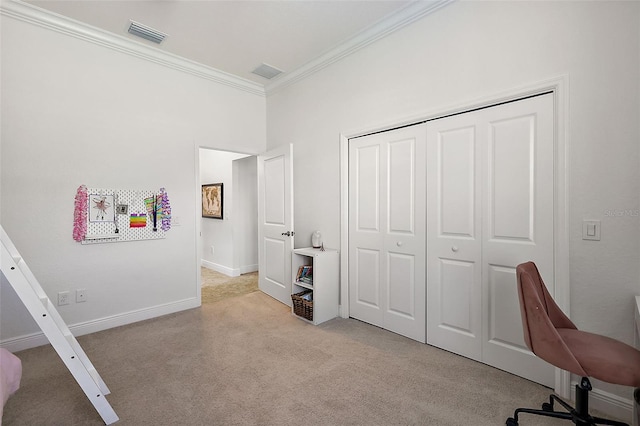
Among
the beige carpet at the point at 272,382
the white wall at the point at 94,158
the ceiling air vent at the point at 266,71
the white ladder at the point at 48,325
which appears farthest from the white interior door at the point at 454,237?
the white wall at the point at 94,158

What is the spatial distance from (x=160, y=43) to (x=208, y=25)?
2.31ft

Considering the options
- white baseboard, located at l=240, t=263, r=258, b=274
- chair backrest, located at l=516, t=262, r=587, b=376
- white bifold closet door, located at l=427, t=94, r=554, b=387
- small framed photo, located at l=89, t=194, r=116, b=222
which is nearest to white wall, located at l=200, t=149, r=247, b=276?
white baseboard, located at l=240, t=263, r=258, b=274

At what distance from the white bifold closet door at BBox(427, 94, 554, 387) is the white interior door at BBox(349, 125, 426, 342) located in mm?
112

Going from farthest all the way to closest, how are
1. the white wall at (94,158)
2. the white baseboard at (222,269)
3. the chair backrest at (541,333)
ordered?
the white baseboard at (222,269) < the white wall at (94,158) < the chair backrest at (541,333)

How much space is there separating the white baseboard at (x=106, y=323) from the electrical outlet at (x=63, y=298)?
0.77 ft

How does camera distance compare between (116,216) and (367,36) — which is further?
(116,216)

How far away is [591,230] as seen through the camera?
71.5 inches

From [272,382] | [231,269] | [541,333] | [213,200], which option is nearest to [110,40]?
[213,200]

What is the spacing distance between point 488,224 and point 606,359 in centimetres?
105

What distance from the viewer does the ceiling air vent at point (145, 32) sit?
2.86m

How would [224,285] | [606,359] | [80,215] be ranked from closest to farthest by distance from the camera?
[606,359] < [80,215] < [224,285]

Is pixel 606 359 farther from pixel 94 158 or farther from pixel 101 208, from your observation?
pixel 94 158

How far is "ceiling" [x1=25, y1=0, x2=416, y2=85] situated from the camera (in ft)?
8.43

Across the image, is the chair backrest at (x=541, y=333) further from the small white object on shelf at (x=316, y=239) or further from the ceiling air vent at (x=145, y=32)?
the ceiling air vent at (x=145, y=32)
